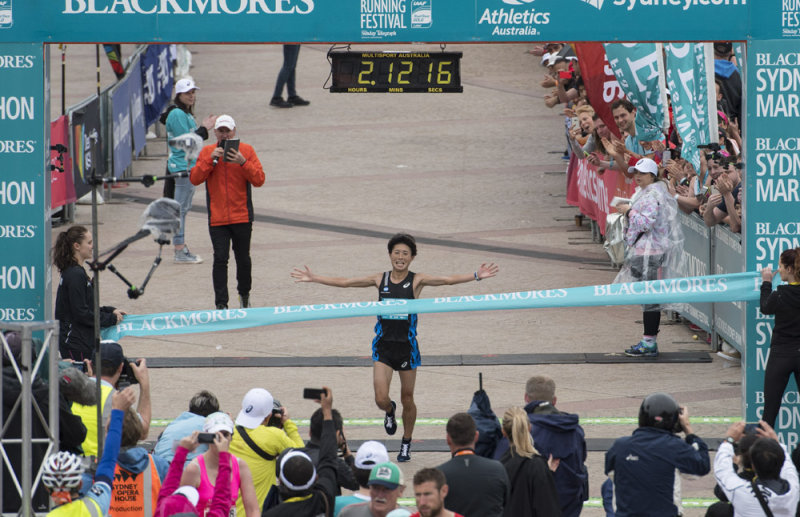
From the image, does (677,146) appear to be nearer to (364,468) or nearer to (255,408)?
(255,408)

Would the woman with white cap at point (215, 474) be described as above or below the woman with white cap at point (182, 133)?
below

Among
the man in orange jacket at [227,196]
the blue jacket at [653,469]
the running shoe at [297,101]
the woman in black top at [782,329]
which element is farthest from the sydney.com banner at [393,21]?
the running shoe at [297,101]

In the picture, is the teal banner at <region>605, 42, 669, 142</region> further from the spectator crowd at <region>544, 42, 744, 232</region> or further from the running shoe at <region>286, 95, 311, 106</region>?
the running shoe at <region>286, 95, 311, 106</region>

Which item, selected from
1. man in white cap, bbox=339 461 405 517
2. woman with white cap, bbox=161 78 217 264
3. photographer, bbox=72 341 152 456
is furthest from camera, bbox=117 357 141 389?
woman with white cap, bbox=161 78 217 264

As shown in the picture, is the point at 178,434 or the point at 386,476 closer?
the point at 386,476

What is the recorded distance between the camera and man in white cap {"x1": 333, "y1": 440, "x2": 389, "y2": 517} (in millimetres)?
7578

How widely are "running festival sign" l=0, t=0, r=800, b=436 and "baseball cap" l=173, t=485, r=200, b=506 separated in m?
3.34

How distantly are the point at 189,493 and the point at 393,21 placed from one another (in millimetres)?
4329

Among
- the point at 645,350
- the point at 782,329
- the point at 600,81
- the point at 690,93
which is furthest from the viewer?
the point at 600,81

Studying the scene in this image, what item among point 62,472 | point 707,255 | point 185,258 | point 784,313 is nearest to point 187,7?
point 62,472

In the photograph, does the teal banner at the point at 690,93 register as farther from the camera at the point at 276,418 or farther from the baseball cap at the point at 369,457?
the baseball cap at the point at 369,457

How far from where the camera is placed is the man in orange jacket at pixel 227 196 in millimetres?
14625

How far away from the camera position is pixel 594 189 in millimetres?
18359

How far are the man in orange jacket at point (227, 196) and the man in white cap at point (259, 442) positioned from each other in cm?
657
